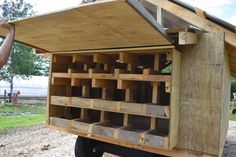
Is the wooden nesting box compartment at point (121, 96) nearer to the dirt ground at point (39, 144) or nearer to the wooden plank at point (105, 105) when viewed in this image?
the wooden plank at point (105, 105)

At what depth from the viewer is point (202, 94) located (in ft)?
7.01

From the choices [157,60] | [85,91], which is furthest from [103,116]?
[157,60]

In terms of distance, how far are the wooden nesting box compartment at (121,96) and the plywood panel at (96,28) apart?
0.61 feet

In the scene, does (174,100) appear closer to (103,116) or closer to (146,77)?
(146,77)

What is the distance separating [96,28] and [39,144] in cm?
399

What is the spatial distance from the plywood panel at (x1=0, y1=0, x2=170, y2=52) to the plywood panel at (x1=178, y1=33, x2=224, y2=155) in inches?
12.8

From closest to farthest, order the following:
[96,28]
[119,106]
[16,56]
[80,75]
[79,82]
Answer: [96,28], [119,106], [80,75], [79,82], [16,56]

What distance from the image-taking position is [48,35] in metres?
2.38

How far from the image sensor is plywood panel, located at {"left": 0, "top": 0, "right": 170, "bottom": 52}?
162cm

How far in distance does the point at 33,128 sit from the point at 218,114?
20.1ft

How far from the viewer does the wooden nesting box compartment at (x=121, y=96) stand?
219cm

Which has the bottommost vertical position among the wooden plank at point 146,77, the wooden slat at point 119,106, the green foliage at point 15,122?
the green foliage at point 15,122

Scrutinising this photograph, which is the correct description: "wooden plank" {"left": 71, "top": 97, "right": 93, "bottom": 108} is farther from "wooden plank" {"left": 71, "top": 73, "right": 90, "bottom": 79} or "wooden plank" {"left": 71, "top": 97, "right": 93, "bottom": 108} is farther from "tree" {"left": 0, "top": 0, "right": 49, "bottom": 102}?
"tree" {"left": 0, "top": 0, "right": 49, "bottom": 102}

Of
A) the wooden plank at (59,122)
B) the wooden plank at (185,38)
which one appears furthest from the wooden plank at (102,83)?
the wooden plank at (185,38)
